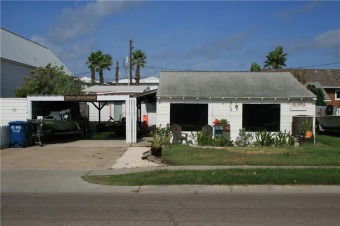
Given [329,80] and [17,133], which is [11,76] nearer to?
[17,133]

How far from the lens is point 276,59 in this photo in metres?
61.0

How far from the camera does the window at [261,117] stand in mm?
19859

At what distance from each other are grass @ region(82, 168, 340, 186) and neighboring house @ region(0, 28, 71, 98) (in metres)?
21.8

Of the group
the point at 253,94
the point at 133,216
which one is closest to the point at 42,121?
the point at 253,94

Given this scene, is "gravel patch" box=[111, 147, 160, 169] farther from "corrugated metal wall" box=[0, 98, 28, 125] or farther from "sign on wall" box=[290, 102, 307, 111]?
"sign on wall" box=[290, 102, 307, 111]

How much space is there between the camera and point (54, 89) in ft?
95.5

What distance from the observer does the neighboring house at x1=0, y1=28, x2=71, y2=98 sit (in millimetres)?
30111

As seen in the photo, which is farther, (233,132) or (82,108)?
(82,108)

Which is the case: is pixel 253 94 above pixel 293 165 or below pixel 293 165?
above

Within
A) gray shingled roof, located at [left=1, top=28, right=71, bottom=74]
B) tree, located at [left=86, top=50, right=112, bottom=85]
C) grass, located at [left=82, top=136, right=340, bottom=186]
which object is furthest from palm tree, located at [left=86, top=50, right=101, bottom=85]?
grass, located at [left=82, top=136, right=340, bottom=186]

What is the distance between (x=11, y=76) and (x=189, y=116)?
17.7 m

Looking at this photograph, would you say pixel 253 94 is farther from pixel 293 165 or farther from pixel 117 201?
pixel 117 201

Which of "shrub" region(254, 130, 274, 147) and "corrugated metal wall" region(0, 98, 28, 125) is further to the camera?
"corrugated metal wall" region(0, 98, 28, 125)

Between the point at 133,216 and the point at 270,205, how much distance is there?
9.40ft
